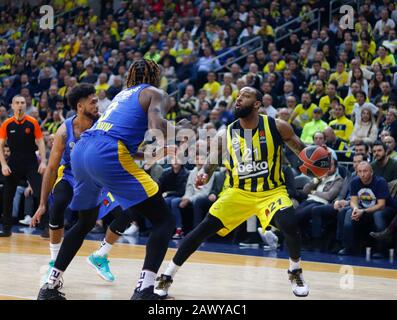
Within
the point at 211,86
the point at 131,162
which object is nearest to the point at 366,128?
the point at 211,86

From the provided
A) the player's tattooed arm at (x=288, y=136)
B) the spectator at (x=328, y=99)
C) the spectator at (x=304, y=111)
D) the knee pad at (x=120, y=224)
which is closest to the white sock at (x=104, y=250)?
the knee pad at (x=120, y=224)

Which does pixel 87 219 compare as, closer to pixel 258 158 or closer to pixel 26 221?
pixel 258 158

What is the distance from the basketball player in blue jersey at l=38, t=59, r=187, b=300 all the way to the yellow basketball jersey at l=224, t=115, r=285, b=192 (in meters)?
1.17

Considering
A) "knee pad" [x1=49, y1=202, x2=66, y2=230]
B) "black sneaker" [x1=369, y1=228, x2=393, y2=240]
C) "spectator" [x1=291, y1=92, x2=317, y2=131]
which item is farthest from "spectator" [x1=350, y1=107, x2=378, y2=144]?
"knee pad" [x1=49, y1=202, x2=66, y2=230]

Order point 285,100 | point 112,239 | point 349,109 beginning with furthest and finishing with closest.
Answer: point 285,100 < point 349,109 < point 112,239

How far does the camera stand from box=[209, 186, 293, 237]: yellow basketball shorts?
7051 mm

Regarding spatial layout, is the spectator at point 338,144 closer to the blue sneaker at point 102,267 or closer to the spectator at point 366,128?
the spectator at point 366,128

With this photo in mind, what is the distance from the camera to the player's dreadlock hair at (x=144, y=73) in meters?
6.35

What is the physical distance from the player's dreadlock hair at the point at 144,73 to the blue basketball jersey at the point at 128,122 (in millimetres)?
83

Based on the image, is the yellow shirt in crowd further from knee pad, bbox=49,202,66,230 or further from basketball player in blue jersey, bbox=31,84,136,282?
knee pad, bbox=49,202,66,230

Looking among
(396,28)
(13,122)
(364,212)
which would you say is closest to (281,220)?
(364,212)

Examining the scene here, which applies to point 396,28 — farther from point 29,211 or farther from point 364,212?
point 29,211

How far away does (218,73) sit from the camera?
17672 mm

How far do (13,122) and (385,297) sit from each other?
7.02m
